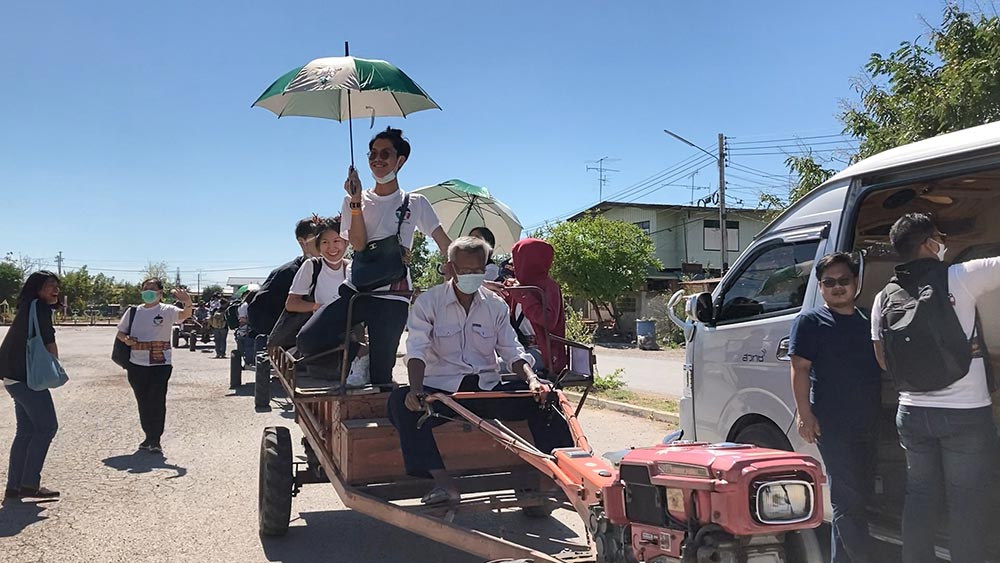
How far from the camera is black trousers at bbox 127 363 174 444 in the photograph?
27.7ft

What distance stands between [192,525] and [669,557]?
4.47 m

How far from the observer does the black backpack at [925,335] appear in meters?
3.29

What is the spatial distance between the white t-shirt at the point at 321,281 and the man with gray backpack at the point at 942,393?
417 cm

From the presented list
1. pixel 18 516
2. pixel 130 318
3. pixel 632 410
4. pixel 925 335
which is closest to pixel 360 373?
pixel 925 335

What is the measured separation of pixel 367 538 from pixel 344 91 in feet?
11.1

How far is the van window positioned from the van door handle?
25 centimetres

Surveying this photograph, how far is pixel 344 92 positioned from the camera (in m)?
5.75

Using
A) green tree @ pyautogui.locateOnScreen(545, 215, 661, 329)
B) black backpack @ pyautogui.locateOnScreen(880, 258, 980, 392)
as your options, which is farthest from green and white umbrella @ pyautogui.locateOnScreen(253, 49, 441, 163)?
green tree @ pyautogui.locateOnScreen(545, 215, 661, 329)

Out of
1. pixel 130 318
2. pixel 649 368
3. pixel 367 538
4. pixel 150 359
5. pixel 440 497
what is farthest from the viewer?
pixel 649 368

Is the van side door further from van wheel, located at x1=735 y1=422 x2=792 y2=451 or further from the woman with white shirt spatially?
the woman with white shirt

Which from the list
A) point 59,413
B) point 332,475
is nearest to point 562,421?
point 332,475

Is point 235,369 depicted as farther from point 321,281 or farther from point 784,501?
point 784,501

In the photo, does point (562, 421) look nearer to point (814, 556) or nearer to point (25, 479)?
point (814, 556)

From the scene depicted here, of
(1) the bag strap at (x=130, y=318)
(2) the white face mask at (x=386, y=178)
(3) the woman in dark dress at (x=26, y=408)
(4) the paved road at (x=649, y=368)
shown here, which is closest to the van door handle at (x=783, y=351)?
(2) the white face mask at (x=386, y=178)
